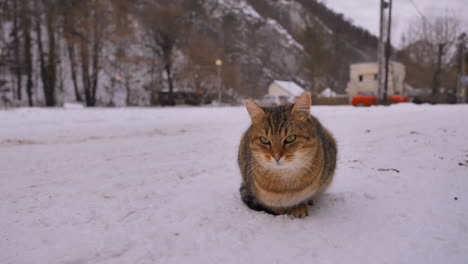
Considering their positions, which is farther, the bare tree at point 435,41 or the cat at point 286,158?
the bare tree at point 435,41

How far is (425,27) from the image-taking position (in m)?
33.3

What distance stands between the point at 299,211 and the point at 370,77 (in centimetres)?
4789

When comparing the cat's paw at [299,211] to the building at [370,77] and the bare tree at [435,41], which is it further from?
the building at [370,77]

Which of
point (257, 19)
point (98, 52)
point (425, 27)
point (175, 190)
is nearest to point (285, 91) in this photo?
point (425, 27)

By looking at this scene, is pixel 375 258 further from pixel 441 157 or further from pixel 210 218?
pixel 441 157

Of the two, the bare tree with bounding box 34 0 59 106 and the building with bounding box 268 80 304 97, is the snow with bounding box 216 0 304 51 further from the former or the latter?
the bare tree with bounding box 34 0 59 106

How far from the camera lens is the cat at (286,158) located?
2.09 metres

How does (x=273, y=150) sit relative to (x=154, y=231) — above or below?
above

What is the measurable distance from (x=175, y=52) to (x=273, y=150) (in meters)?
34.3

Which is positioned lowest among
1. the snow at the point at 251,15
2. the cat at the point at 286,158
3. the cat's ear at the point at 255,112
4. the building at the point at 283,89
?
the cat at the point at 286,158

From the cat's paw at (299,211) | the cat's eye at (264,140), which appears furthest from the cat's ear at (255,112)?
the cat's paw at (299,211)

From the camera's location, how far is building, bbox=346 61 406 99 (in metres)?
43.4

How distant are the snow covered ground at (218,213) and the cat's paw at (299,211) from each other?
0.09 metres

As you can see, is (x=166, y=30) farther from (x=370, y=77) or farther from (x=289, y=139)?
(x=370, y=77)
